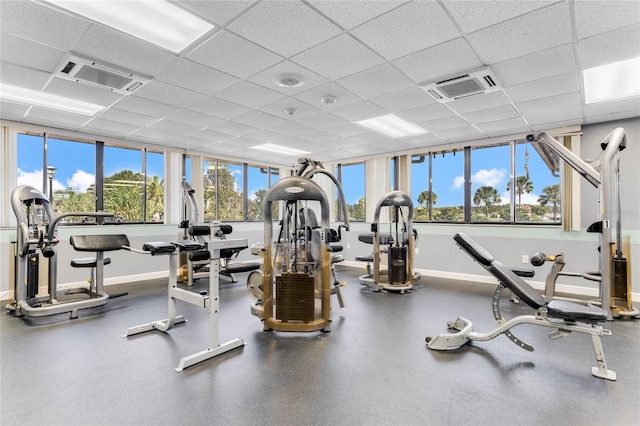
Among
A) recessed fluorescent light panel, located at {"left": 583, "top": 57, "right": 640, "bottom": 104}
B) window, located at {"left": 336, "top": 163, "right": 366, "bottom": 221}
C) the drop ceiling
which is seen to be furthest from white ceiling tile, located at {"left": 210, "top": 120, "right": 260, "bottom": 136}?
recessed fluorescent light panel, located at {"left": 583, "top": 57, "right": 640, "bottom": 104}

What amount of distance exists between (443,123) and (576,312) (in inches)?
126

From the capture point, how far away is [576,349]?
8.90 feet

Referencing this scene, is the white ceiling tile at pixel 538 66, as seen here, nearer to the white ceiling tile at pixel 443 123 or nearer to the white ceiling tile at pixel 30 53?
the white ceiling tile at pixel 443 123

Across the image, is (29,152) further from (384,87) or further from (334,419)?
(334,419)

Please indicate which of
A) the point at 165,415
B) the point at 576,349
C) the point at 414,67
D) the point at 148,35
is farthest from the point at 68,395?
the point at 576,349

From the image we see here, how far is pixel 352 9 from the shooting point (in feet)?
6.86

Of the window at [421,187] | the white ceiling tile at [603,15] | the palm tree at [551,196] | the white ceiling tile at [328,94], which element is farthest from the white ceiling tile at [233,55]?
the palm tree at [551,196]

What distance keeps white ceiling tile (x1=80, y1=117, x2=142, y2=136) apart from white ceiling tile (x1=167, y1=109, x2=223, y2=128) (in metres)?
0.85

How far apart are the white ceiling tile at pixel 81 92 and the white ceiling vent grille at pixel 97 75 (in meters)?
0.16

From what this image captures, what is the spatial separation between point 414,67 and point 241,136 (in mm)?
3341

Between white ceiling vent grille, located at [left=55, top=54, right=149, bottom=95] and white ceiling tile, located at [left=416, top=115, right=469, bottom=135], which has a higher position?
white ceiling tile, located at [left=416, top=115, right=469, bottom=135]

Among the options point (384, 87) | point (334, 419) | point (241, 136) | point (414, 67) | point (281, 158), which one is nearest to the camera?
point (334, 419)

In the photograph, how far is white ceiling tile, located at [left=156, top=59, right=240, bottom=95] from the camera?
2.90 m

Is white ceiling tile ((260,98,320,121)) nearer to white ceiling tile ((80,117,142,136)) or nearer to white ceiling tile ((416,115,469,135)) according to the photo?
white ceiling tile ((416,115,469,135))
